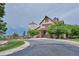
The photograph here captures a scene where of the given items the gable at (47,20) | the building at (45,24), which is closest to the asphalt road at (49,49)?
the building at (45,24)

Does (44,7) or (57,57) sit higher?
(44,7)

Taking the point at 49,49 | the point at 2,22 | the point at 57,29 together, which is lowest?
the point at 49,49

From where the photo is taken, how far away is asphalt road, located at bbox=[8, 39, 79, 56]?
29.5ft

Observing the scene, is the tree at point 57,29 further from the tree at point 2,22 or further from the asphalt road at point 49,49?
the tree at point 2,22

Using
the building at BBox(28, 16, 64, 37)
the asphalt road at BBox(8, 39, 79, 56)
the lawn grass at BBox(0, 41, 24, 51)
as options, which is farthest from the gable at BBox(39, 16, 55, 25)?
the lawn grass at BBox(0, 41, 24, 51)

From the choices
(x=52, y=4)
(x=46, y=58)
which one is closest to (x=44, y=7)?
(x=52, y=4)

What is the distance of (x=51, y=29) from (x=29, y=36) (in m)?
0.30

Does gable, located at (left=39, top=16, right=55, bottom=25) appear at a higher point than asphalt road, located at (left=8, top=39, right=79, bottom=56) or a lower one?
higher

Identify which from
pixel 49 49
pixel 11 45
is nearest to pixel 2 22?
pixel 11 45

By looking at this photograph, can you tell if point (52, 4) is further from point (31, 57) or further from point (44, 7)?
point (31, 57)

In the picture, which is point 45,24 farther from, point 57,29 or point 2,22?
point 2,22

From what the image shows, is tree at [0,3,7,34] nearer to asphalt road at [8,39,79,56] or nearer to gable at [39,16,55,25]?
asphalt road at [8,39,79,56]

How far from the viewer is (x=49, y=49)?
902 centimetres

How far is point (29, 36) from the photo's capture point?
9.09 m
